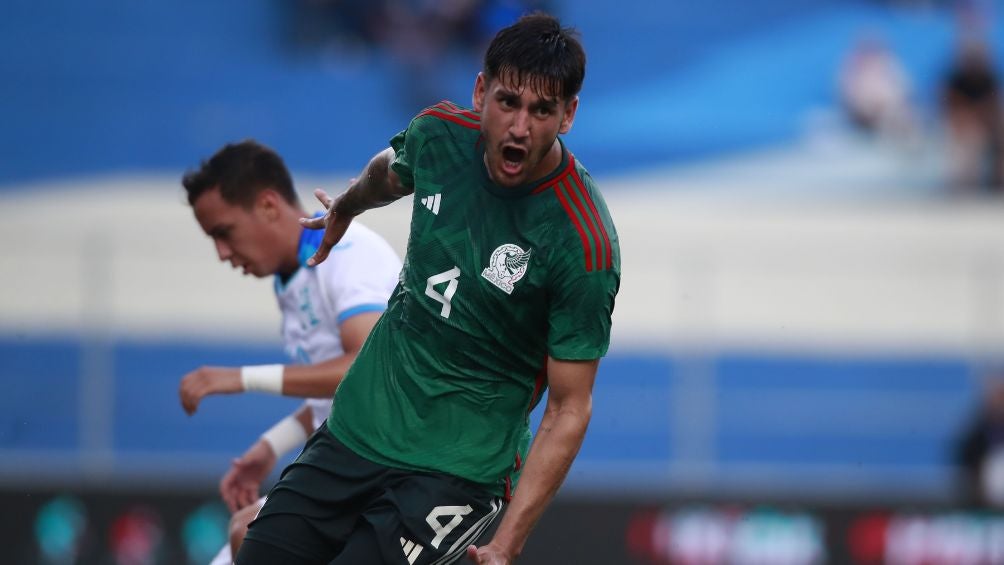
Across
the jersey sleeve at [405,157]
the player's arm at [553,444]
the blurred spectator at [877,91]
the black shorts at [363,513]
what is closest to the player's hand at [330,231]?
the jersey sleeve at [405,157]

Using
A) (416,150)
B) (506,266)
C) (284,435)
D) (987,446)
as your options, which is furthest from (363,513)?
(987,446)

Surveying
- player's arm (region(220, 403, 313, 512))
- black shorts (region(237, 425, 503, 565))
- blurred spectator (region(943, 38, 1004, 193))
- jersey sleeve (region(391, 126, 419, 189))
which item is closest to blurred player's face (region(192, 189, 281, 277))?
player's arm (region(220, 403, 313, 512))

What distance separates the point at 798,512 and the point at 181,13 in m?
10.1

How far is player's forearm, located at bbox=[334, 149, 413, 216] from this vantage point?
4449mm

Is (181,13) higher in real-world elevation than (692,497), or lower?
higher

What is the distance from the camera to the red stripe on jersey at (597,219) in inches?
156

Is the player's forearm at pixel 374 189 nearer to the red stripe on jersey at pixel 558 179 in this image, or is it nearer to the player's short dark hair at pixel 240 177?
the red stripe on jersey at pixel 558 179

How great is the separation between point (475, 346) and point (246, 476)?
7.01 feet

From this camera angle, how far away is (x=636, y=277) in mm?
13867

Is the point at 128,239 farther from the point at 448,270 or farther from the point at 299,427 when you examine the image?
the point at 448,270

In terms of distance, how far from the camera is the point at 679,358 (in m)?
12.3

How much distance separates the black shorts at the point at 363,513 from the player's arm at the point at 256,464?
1671mm

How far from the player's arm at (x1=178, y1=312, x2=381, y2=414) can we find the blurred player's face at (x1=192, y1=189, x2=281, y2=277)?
438 millimetres

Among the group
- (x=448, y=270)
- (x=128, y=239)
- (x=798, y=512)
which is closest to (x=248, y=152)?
(x=448, y=270)
